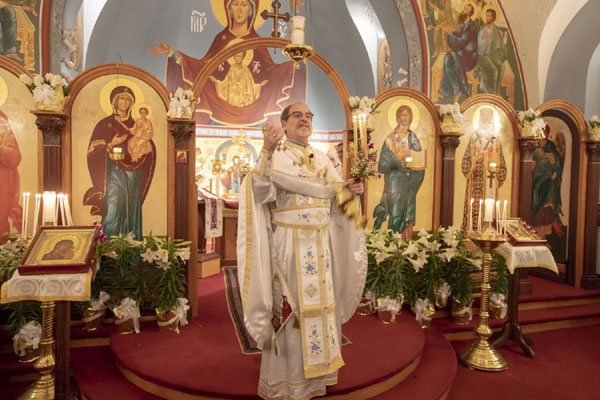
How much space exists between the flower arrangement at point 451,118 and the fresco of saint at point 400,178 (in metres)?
0.48

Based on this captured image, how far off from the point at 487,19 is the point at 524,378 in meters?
6.90

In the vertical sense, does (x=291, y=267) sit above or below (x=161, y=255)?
above

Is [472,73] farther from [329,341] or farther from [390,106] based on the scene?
[329,341]

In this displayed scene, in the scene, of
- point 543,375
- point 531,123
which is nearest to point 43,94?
point 543,375

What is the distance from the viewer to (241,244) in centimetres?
330

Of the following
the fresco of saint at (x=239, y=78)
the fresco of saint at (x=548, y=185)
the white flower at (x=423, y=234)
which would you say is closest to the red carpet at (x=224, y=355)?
the white flower at (x=423, y=234)

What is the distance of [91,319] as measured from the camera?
189 inches

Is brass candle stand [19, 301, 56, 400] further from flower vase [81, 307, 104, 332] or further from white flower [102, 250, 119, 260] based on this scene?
white flower [102, 250, 119, 260]

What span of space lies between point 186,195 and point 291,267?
2559 mm

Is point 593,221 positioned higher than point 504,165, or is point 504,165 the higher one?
point 504,165

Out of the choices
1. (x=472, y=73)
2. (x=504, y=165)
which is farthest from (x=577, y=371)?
(x=472, y=73)

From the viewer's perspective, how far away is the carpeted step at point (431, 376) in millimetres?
3889

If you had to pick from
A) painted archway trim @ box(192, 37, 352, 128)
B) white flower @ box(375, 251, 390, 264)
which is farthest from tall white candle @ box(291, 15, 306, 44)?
white flower @ box(375, 251, 390, 264)

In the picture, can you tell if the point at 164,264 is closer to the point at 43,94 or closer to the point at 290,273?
the point at 290,273
